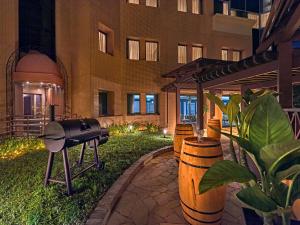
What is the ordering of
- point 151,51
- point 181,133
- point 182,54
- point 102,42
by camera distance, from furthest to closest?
point 182,54, point 151,51, point 102,42, point 181,133

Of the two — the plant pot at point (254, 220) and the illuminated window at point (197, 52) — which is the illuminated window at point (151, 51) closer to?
the illuminated window at point (197, 52)

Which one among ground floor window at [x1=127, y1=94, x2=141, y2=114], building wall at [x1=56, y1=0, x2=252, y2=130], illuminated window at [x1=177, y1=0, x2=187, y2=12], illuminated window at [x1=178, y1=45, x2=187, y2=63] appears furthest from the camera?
illuminated window at [x1=178, y1=45, x2=187, y2=63]

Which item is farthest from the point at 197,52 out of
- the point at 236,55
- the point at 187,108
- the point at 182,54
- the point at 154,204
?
the point at 154,204

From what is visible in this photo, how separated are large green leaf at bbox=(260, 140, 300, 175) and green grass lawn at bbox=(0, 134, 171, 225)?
3.13 metres

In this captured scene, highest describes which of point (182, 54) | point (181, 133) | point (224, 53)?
point (224, 53)

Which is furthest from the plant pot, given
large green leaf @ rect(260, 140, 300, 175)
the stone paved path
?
large green leaf @ rect(260, 140, 300, 175)

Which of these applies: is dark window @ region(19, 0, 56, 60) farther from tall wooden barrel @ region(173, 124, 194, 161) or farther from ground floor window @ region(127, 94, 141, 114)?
tall wooden barrel @ region(173, 124, 194, 161)

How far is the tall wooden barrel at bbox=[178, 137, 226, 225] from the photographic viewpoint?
321 centimetres

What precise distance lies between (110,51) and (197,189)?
14071 mm

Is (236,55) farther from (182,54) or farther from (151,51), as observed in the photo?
(151,51)

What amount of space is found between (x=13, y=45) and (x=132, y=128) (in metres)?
8.97

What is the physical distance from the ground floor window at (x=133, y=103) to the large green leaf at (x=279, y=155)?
585 inches

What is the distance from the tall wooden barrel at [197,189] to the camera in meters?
3.21

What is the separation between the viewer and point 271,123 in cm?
190
